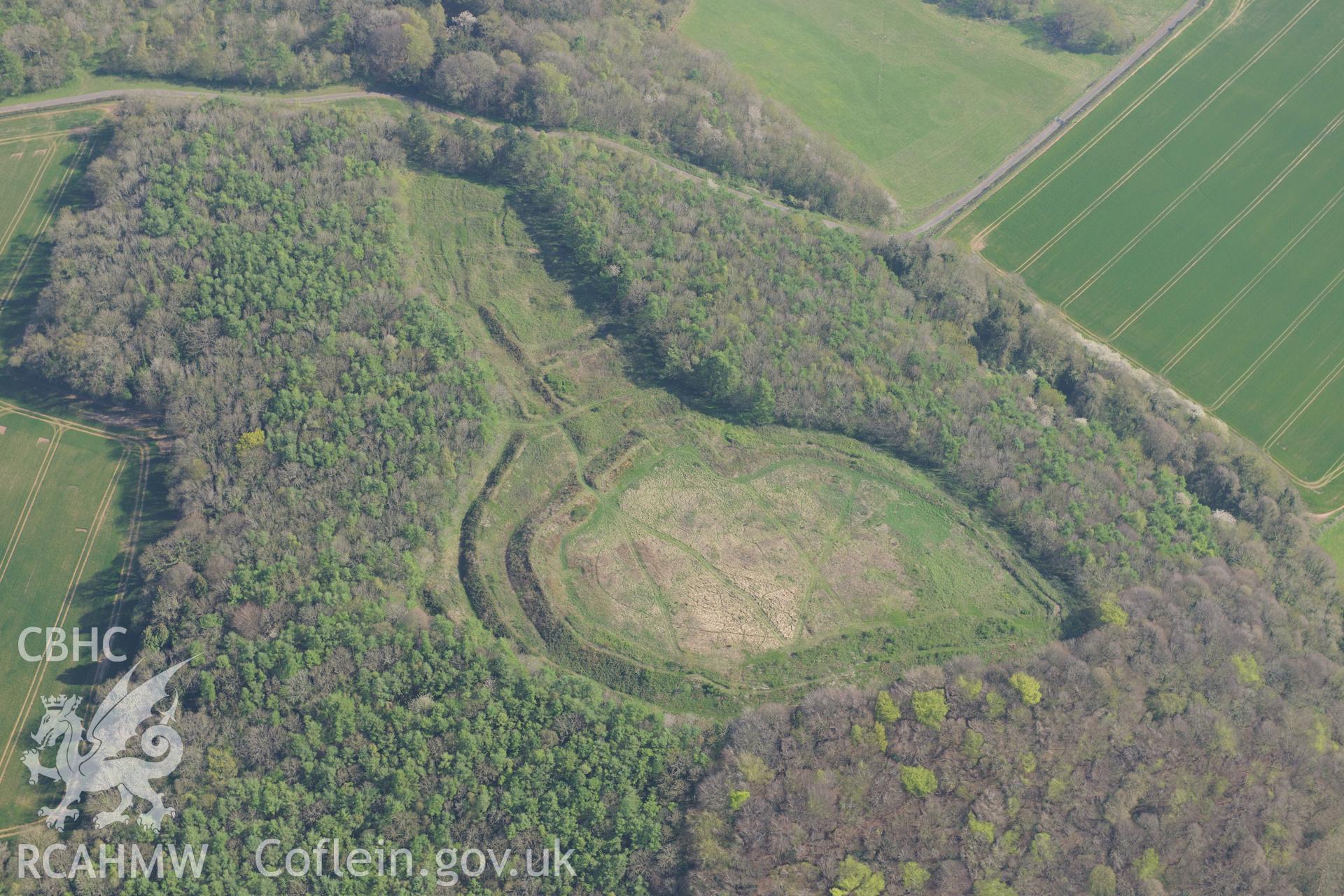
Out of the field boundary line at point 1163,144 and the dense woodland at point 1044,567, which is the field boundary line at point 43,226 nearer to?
the dense woodland at point 1044,567

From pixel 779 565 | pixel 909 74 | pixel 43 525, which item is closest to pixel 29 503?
pixel 43 525

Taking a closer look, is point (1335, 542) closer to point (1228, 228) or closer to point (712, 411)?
point (1228, 228)

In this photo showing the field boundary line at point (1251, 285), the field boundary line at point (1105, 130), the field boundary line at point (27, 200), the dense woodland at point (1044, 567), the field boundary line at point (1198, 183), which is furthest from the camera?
the field boundary line at point (1105, 130)

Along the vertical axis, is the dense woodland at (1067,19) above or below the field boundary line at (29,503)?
above

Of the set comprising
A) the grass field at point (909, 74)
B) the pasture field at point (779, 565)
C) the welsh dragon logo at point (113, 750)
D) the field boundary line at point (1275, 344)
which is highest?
the grass field at point (909, 74)

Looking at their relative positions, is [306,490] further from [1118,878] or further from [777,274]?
[1118,878]

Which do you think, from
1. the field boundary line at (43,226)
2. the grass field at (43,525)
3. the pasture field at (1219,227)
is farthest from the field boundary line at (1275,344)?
the field boundary line at (43,226)
